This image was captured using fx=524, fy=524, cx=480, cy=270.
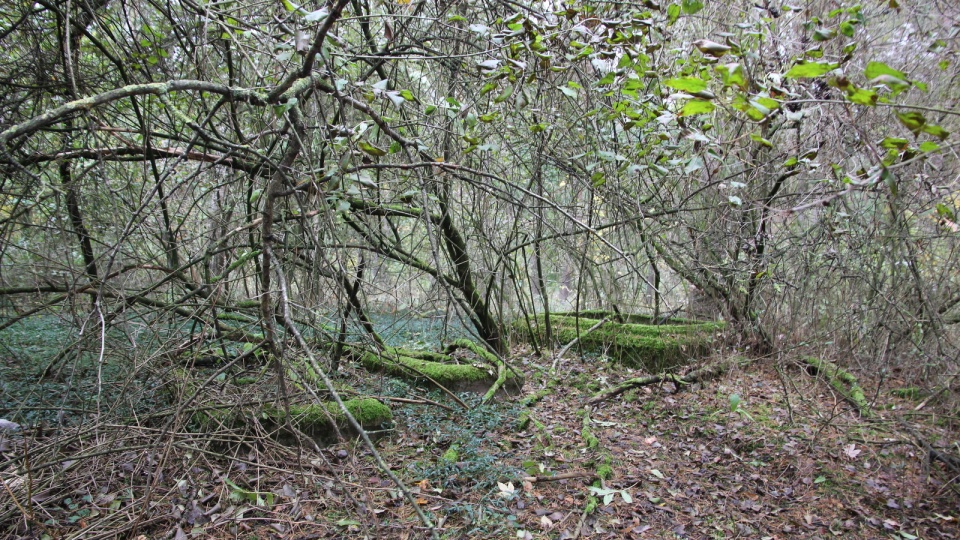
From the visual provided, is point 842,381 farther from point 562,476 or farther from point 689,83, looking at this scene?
point 689,83

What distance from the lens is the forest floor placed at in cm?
255

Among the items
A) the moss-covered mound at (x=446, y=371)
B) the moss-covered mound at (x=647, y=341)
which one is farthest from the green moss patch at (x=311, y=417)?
the moss-covered mound at (x=647, y=341)

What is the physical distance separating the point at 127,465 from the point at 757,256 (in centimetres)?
442

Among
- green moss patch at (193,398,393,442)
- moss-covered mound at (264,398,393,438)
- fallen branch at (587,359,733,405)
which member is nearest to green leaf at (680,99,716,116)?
green moss patch at (193,398,393,442)

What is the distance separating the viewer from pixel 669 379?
15.4ft

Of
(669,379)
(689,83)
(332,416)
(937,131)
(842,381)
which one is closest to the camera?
(937,131)

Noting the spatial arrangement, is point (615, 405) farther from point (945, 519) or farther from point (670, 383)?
point (945, 519)

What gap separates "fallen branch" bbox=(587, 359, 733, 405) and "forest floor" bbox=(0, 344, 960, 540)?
0.34 feet

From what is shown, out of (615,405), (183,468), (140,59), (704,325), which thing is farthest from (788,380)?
(140,59)

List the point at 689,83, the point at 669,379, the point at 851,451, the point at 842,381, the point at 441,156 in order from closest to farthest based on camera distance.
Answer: the point at 689,83 < the point at 441,156 < the point at 851,451 < the point at 842,381 < the point at 669,379

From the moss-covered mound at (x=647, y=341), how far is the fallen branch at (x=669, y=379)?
0.27m

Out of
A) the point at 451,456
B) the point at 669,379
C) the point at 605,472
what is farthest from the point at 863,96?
the point at 669,379

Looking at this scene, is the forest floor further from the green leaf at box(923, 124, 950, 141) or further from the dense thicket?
the green leaf at box(923, 124, 950, 141)

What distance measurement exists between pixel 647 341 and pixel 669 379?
0.61 metres
